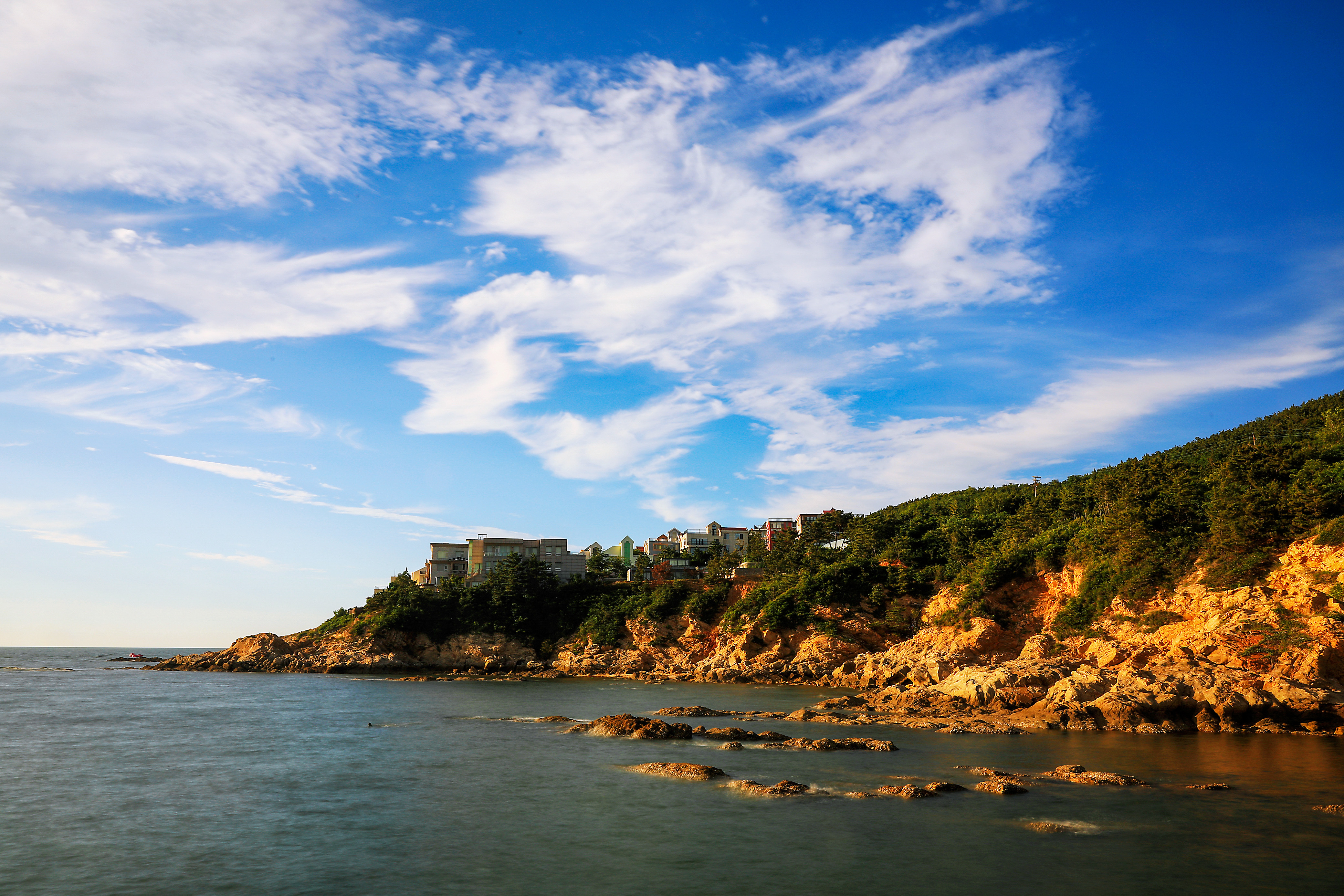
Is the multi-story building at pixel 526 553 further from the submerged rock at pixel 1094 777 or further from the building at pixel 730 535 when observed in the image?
the submerged rock at pixel 1094 777

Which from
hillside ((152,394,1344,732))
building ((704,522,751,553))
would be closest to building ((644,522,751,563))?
building ((704,522,751,553))

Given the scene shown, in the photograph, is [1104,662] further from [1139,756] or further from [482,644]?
[482,644]

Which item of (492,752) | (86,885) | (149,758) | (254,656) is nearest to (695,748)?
(492,752)

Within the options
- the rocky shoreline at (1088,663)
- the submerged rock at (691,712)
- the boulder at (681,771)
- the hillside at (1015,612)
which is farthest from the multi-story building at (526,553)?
the boulder at (681,771)

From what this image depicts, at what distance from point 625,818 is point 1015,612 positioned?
39.1m

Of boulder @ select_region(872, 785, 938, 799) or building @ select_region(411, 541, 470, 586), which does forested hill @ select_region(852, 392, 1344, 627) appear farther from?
building @ select_region(411, 541, 470, 586)

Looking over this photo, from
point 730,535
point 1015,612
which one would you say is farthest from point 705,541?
point 1015,612

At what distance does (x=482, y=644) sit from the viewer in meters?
77.4

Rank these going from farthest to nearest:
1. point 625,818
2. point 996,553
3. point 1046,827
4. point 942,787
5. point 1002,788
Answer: point 996,553 < point 942,787 < point 1002,788 < point 625,818 < point 1046,827

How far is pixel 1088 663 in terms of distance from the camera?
37.1 meters

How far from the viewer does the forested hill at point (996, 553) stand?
124ft

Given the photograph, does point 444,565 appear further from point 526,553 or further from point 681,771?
point 681,771

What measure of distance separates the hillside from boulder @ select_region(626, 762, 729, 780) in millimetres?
12627

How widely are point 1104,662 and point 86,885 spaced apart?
38701 millimetres
